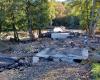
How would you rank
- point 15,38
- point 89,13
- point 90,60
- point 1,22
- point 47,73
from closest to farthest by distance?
point 47,73
point 90,60
point 1,22
point 15,38
point 89,13

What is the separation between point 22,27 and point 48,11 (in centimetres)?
240

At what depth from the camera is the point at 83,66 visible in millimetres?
8875

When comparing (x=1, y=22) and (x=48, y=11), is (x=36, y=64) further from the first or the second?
(x=48, y=11)

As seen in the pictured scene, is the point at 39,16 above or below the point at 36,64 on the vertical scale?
above

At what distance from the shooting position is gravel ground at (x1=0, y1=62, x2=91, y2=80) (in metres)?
7.32

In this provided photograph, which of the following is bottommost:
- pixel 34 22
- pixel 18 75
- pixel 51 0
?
pixel 18 75

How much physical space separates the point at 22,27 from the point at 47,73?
35.6 ft

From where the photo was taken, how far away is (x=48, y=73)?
783 centimetres

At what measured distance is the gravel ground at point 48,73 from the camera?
7.32 meters

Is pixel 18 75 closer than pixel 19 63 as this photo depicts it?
Yes

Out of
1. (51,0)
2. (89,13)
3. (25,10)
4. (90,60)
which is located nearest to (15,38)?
(25,10)

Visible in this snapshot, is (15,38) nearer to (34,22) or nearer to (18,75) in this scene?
(34,22)

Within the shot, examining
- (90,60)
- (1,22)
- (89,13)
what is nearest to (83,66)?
(90,60)

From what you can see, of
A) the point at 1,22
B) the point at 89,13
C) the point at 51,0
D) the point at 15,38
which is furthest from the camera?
the point at 89,13
